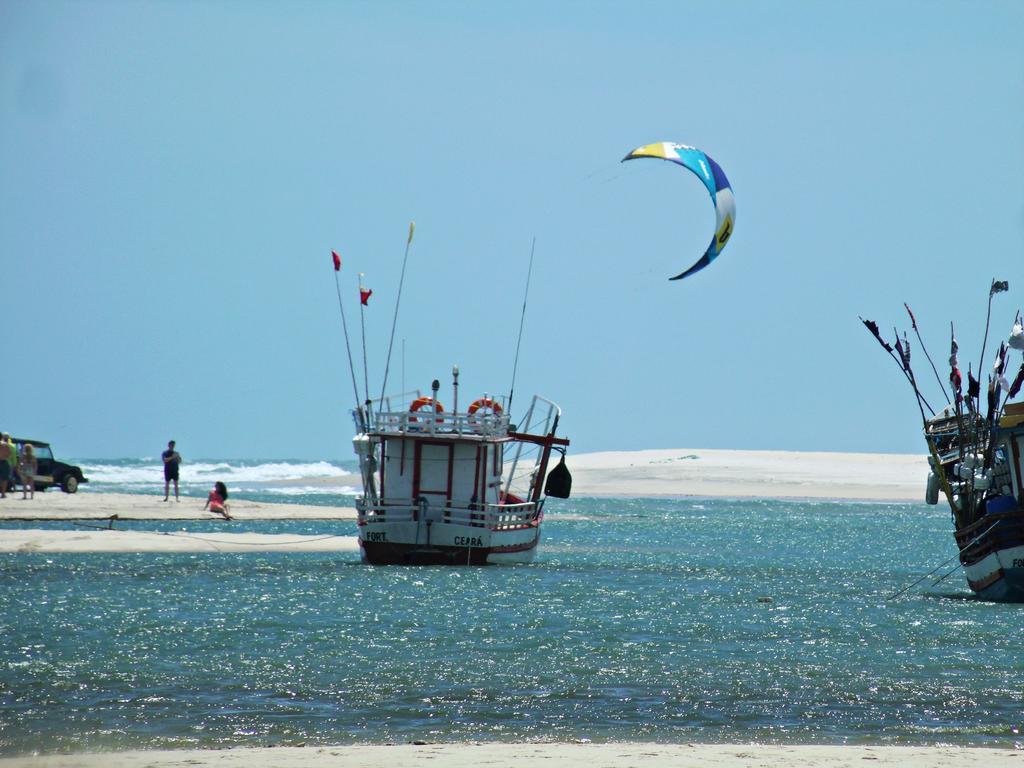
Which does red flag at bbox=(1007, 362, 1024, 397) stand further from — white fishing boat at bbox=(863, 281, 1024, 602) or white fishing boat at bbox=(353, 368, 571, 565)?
white fishing boat at bbox=(353, 368, 571, 565)

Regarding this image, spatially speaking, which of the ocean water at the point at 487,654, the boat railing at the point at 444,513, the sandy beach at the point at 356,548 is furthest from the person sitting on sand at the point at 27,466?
the boat railing at the point at 444,513

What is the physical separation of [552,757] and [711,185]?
18.3 metres

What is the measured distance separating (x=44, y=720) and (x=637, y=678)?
→ 611 cm

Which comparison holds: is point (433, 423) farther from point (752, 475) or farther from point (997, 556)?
point (752, 475)

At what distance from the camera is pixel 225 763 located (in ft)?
35.8

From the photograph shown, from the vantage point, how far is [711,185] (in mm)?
27969

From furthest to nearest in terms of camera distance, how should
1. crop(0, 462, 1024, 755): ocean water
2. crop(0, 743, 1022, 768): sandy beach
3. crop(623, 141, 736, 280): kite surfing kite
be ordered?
crop(623, 141, 736, 280): kite surfing kite < crop(0, 462, 1024, 755): ocean water < crop(0, 743, 1022, 768): sandy beach

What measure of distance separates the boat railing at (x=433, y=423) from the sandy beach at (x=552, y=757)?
1715 cm

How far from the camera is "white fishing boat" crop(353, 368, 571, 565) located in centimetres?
2898

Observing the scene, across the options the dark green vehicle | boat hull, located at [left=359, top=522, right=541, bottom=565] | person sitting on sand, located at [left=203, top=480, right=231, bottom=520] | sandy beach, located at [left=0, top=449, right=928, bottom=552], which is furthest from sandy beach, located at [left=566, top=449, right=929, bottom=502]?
boat hull, located at [left=359, top=522, right=541, bottom=565]

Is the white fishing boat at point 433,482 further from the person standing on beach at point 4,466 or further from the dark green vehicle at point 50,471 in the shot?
the dark green vehicle at point 50,471

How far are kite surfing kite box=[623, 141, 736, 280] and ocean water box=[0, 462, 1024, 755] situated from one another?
6.33 m

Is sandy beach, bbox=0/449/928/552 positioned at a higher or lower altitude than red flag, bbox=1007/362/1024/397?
lower

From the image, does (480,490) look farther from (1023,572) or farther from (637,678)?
(637,678)
